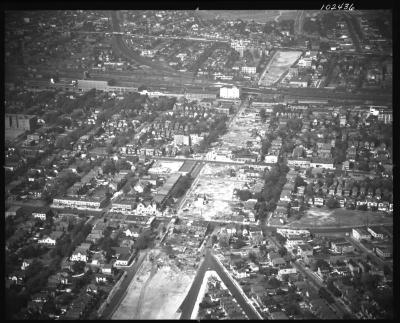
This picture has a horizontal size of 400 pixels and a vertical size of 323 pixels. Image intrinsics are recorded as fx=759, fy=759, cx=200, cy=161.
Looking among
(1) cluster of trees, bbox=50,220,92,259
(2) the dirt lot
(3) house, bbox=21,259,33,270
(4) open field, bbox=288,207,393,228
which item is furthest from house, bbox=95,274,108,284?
(4) open field, bbox=288,207,393,228

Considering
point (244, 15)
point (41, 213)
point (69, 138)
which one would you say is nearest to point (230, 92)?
point (244, 15)

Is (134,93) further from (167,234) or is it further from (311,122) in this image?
(167,234)

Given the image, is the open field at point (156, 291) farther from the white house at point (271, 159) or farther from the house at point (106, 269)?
the white house at point (271, 159)

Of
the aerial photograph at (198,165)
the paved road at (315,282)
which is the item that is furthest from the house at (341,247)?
the paved road at (315,282)

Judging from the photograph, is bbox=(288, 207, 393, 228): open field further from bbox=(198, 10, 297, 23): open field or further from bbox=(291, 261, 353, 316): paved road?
bbox=(198, 10, 297, 23): open field
